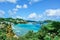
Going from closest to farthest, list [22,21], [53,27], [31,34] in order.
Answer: [53,27]
[31,34]
[22,21]

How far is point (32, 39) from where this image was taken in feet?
27.9

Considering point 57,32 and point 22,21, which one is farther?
point 22,21

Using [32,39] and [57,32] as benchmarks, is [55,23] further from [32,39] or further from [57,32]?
[32,39]

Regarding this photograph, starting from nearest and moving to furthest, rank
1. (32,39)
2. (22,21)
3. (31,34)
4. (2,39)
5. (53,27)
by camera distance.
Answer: (2,39), (32,39), (53,27), (31,34), (22,21)

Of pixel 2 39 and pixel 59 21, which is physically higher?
pixel 59 21

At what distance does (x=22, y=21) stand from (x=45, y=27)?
565 centimetres

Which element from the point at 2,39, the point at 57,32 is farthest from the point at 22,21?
the point at 2,39

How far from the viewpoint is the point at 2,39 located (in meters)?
7.77

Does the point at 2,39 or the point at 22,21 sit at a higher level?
the point at 22,21

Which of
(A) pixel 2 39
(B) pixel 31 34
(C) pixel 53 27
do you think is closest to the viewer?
(A) pixel 2 39

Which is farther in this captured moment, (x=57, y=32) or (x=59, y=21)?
(x=59, y=21)

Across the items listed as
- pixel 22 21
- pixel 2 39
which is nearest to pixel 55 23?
pixel 2 39

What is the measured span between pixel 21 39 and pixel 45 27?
4.35 ft

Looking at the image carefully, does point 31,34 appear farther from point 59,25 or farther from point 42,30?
point 59,25
